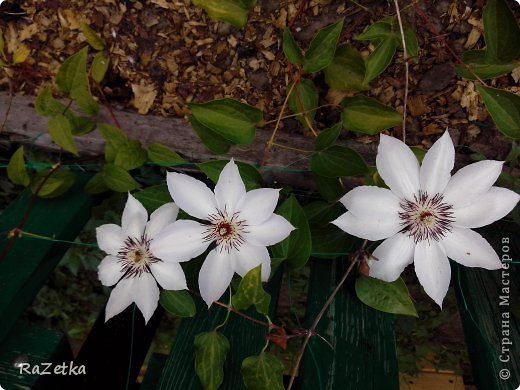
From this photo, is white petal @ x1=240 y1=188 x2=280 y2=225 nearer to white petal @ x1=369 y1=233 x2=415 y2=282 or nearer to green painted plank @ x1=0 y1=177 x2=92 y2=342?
white petal @ x1=369 y1=233 x2=415 y2=282

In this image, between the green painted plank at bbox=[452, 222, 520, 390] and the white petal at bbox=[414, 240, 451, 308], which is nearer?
the white petal at bbox=[414, 240, 451, 308]

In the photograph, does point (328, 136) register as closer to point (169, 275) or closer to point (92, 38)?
point (169, 275)

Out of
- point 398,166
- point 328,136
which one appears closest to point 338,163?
point 328,136

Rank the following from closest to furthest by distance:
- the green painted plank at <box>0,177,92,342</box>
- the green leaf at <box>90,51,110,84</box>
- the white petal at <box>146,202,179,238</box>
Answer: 1. the white petal at <box>146,202,179,238</box>
2. the green painted plank at <box>0,177,92,342</box>
3. the green leaf at <box>90,51,110,84</box>

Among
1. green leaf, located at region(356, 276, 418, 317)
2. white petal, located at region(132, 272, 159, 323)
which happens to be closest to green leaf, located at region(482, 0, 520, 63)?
green leaf, located at region(356, 276, 418, 317)

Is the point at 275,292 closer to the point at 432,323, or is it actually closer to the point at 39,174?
the point at 39,174

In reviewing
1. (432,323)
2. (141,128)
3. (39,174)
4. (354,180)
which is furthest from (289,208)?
(432,323)
